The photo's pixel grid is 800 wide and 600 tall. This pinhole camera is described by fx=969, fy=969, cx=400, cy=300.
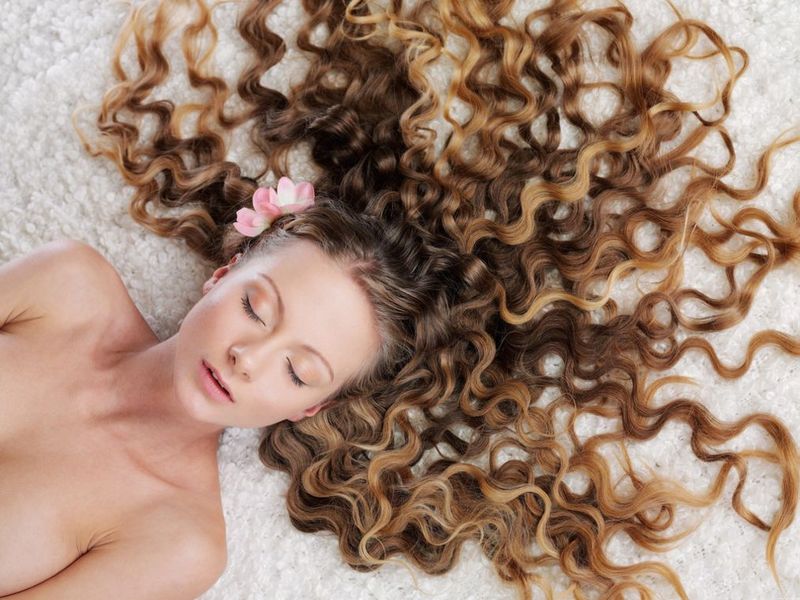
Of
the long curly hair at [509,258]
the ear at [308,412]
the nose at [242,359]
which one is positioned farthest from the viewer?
the long curly hair at [509,258]

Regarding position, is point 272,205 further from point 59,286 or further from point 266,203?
point 59,286

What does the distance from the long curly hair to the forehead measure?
11 cm

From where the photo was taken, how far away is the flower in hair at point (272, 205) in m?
2.06

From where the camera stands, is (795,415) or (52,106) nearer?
(795,415)

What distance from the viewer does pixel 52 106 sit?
7.45 ft

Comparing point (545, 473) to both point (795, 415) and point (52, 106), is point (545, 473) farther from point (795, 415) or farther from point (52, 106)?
point (52, 106)

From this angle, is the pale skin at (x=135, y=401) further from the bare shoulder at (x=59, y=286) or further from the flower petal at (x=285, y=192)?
the flower petal at (x=285, y=192)

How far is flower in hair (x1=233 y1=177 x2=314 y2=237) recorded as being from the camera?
6.75 feet

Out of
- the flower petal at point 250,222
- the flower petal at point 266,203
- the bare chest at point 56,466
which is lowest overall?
the bare chest at point 56,466

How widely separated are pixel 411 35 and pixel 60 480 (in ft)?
3.95

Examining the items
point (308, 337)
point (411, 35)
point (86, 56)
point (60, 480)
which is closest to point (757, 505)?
Answer: point (308, 337)

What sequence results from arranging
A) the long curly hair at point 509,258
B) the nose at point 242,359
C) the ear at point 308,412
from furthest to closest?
the long curly hair at point 509,258, the ear at point 308,412, the nose at point 242,359

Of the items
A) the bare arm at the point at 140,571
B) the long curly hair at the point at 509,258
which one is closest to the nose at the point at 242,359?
the long curly hair at the point at 509,258

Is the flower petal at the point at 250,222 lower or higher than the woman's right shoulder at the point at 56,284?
higher
